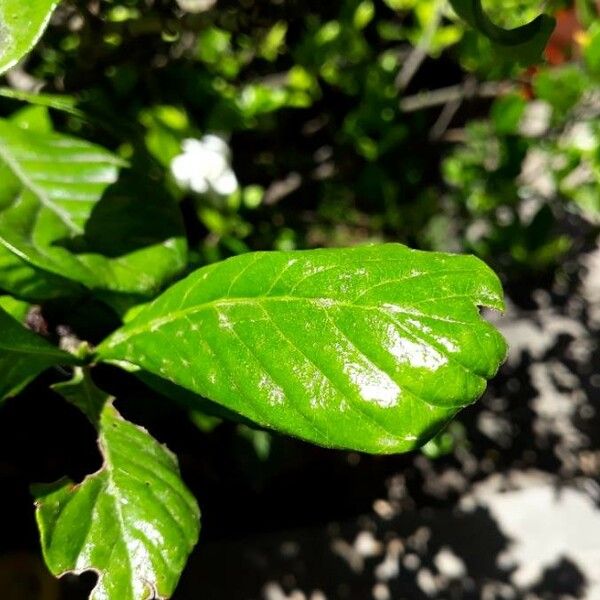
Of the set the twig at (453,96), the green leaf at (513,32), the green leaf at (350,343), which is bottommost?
the twig at (453,96)

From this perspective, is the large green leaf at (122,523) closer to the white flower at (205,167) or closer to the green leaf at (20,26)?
the green leaf at (20,26)

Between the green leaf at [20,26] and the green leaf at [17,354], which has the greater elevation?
the green leaf at [20,26]

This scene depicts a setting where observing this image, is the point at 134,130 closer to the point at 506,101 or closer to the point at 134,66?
the point at 134,66

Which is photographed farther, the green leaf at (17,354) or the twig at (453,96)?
the twig at (453,96)

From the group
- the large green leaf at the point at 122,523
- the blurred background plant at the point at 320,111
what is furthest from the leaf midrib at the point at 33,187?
the large green leaf at the point at 122,523

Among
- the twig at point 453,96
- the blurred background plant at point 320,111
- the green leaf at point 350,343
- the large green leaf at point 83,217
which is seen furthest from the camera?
the twig at point 453,96

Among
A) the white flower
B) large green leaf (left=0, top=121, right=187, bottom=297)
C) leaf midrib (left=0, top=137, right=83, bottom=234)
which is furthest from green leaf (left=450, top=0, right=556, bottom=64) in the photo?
the white flower

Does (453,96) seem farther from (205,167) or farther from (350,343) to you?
(350,343)

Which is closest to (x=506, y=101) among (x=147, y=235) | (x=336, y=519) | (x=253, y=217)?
(x=253, y=217)
